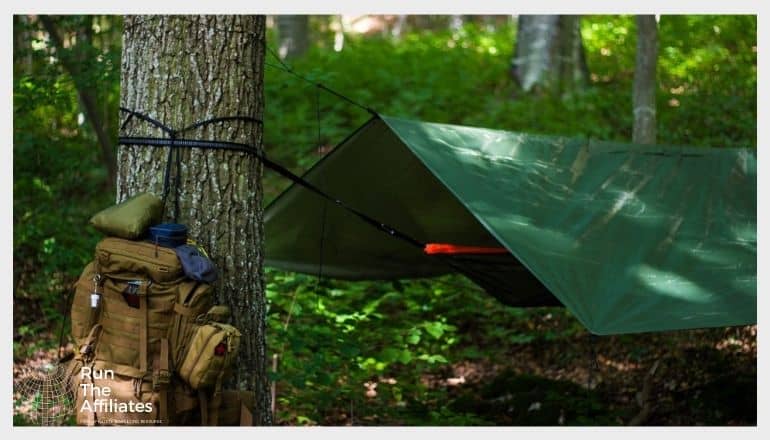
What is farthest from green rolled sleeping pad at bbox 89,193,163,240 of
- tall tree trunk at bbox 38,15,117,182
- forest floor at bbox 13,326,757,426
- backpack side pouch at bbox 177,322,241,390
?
tall tree trunk at bbox 38,15,117,182

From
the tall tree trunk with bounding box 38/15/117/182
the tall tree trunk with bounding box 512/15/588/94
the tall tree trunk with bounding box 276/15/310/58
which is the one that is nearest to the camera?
the tall tree trunk with bounding box 38/15/117/182

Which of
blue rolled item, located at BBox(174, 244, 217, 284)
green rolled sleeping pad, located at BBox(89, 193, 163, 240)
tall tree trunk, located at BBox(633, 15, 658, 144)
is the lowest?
blue rolled item, located at BBox(174, 244, 217, 284)

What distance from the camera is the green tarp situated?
9.16 feet

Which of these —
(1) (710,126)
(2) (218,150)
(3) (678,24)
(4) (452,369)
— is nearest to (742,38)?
(3) (678,24)

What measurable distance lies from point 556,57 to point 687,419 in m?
4.57

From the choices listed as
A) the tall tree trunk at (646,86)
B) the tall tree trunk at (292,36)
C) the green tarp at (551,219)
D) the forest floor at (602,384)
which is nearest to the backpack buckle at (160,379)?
the green tarp at (551,219)

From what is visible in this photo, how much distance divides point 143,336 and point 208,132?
0.65 metres

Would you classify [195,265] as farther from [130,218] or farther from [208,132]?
[208,132]

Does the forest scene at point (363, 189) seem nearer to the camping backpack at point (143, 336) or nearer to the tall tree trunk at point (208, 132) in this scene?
the tall tree trunk at point (208, 132)

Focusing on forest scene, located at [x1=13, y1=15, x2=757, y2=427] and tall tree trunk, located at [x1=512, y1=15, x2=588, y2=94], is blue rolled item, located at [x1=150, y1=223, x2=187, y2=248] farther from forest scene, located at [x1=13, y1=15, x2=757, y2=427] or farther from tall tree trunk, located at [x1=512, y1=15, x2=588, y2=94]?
tall tree trunk, located at [x1=512, y1=15, x2=588, y2=94]

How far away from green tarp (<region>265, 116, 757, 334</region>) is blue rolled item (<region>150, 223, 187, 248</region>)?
102 centimetres

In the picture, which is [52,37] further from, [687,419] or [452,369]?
[687,419]

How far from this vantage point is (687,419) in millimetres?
4402

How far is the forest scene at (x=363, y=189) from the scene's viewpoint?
249cm
